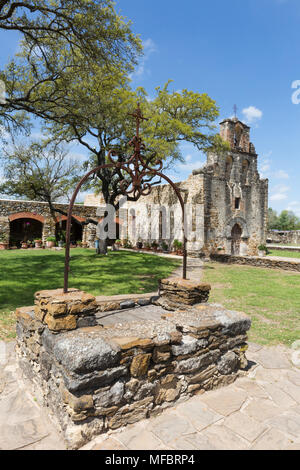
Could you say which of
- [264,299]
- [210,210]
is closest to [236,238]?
[210,210]

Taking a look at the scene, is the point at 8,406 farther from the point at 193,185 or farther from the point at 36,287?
the point at 193,185

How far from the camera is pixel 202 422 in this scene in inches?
115

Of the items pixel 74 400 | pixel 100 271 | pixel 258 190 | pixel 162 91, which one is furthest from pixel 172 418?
pixel 258 190

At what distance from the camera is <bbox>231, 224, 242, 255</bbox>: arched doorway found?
61.6ft

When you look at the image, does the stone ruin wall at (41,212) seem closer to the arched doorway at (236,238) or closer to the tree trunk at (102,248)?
the tree trunk at (102,248)

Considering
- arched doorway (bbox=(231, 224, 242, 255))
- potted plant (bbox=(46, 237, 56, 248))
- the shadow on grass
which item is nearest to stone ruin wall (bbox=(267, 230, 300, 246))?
arched doorway (bbox=(231, 224, 242, 255))

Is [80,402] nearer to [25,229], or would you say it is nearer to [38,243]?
[38,243]

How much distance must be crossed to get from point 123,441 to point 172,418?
601 millimetres

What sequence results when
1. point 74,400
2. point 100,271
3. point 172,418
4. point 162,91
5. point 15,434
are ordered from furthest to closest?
point 162,91
point 100,271
point 172,418
point 15,434
point 74,400

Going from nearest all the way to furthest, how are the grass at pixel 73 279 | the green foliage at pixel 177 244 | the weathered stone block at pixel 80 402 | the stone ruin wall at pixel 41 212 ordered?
the weathered stone block at pixel 80 402, the grass at pixel 73 279, the green foliage at pixel 177 244, the stone ruin wall at pixel 41 212

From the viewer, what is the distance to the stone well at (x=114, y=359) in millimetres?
2615

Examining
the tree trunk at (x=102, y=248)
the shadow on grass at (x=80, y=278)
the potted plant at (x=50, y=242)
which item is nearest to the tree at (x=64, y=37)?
the shadow on grass at (x=80, y=278)

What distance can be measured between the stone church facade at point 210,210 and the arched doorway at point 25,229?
73 mm

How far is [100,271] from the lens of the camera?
10969 millimetres
